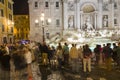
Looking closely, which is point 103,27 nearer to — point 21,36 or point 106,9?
point 106,9

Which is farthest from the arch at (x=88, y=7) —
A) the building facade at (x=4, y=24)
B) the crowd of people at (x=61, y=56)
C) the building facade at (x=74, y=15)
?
the crowd of people at (x=61, y=56)

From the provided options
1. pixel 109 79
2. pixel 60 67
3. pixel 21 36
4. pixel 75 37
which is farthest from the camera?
pixel 21 36

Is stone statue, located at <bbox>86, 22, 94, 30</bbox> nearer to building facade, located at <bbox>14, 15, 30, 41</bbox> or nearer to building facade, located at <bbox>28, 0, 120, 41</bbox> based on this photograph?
building facade, located at <bbox>28, 0, 120, 41</bbox>

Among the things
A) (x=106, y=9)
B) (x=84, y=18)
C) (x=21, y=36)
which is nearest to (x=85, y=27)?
(x=84, y=18)

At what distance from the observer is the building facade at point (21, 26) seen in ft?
256

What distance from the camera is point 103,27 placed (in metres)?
59.9

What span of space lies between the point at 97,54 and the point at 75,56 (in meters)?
4.00

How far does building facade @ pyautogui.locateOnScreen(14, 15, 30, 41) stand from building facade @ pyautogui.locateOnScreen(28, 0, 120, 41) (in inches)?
671

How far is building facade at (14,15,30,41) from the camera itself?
256 feet

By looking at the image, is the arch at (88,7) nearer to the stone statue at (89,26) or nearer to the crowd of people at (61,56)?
the stone statue at (89,26)

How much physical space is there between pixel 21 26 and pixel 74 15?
23489mm

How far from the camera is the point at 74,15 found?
198ft

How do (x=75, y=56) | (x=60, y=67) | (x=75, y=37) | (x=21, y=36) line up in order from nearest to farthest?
1. (x=75, y=56)
2. (x=60, y=67)
3. (x=75, y=37)
4. (x=21, y=36)

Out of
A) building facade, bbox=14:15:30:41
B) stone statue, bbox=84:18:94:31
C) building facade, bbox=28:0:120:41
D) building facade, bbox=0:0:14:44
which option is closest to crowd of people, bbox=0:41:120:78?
building facade, bbox=0:0:14:44
